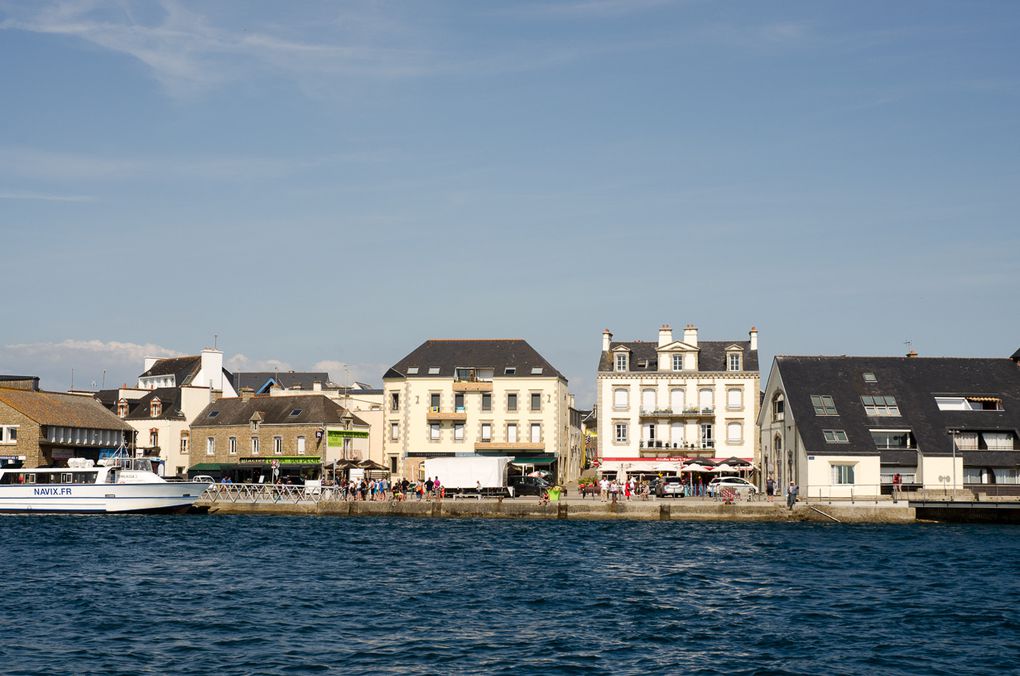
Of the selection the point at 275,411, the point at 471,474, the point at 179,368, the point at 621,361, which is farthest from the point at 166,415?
the point at 621,361

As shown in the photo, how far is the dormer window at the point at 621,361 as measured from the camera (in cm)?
8262

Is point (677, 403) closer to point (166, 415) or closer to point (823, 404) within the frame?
point (823, 404)

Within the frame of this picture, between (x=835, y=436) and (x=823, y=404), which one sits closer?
(x=835, y=436)

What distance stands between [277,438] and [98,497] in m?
22.7

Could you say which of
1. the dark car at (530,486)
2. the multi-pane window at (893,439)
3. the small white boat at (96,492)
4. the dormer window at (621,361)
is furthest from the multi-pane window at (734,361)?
the small white boat at (96,492)

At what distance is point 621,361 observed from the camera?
8275 cm

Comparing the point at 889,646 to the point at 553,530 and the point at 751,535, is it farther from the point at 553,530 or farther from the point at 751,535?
the point at 553,530

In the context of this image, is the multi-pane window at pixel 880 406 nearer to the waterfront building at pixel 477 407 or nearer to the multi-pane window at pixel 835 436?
the multi-pane window at pixel 835 436

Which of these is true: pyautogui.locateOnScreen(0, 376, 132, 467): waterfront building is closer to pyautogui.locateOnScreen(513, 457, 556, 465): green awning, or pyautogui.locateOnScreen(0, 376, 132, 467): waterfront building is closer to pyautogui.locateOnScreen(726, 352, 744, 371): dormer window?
pyautogui.locateOnScreen(513, 457, 556, 465): green awning

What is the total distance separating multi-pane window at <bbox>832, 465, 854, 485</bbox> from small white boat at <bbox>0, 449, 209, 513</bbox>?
117ft

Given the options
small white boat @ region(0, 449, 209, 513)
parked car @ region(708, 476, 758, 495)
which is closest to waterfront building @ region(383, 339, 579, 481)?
parked car @ region(708, 476, 758, 495)

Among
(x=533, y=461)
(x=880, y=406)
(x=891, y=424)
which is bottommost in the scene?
(x=533, y=461)

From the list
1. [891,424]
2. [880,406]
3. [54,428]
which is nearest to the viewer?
[891,424]

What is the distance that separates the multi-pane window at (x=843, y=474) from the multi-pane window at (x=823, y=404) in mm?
4467
